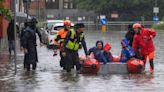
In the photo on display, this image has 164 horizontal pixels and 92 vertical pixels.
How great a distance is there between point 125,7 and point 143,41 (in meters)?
84.4

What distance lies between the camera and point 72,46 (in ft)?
61.0

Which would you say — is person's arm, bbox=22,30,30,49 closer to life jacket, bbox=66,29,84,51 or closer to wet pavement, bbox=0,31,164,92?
wet pavement, bbox=0,31,164,92

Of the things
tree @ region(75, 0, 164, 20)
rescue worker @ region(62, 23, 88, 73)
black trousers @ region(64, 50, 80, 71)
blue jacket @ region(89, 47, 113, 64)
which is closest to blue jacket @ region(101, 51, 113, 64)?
blue jacket @ region(89, 47, 113, 64)

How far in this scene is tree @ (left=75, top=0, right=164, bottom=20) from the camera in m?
101

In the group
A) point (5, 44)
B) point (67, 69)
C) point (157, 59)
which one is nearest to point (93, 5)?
point (5, 44)

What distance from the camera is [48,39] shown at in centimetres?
3562

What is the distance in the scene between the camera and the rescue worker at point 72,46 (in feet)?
60.9

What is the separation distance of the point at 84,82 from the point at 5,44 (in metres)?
20.9

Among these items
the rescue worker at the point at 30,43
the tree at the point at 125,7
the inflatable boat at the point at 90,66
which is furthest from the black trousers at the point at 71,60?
the tree at the point at 125,7

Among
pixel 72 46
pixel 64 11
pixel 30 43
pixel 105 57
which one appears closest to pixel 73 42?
pixel 72 46

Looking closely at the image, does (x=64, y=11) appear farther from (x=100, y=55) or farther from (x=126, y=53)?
(x=100, y=55)

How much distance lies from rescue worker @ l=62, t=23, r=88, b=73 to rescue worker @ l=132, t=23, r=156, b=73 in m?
1.61

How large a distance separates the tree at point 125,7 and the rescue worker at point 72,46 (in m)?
81.6

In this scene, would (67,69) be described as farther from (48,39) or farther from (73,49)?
(48,39)
